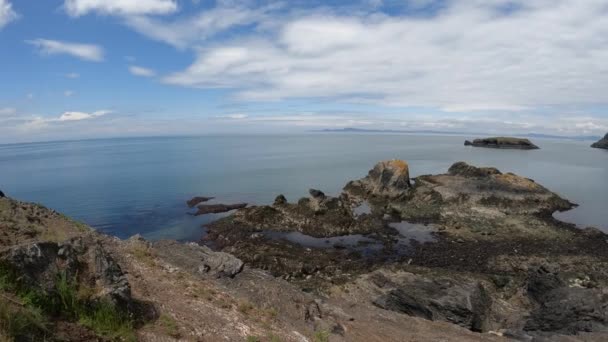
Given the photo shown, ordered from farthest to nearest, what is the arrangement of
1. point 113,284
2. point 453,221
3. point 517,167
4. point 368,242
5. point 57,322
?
point 517,167, point 453,221, point 368,242, point 113,284, point 57,322

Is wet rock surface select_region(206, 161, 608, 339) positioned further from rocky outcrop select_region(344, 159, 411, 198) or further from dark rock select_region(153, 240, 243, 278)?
dark rock select_region(153, 240, 243, 278)

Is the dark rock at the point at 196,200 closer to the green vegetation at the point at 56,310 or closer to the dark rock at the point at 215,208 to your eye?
the dark rock at the point at 215,208

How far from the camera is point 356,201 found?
2451 inches

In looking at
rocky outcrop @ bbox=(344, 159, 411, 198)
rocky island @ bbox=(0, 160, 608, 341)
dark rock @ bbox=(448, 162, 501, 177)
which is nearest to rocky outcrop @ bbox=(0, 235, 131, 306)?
rocky island @ bbox=(0, 160, 608, 341)

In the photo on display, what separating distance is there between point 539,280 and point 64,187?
8503 centimetres

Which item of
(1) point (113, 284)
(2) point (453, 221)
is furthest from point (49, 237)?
(2) point (453, 221)

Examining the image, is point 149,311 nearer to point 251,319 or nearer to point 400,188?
point 251,319

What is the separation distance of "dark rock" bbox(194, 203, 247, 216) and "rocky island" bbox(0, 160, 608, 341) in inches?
260

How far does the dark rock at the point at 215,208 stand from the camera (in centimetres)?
5638

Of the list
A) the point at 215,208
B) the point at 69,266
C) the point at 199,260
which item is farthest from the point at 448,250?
the point at 69,266

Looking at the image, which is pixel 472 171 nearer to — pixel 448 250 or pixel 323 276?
pixel 448 250

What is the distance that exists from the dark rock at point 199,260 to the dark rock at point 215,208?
3757 cm

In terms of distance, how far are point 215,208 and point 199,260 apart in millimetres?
40576

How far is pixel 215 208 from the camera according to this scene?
57.7 meters
